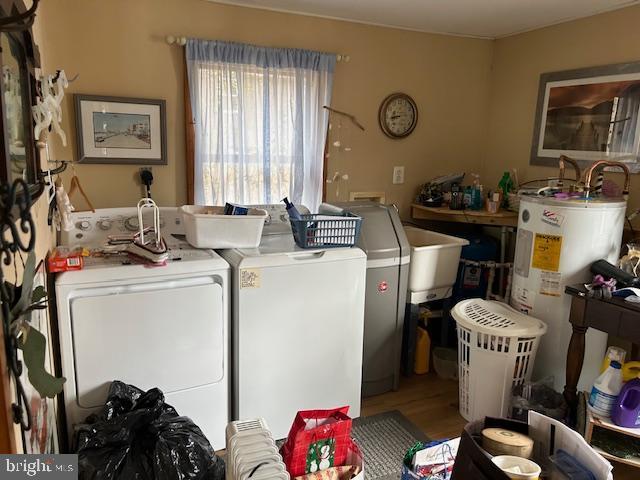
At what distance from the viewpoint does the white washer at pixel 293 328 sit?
2145 mm

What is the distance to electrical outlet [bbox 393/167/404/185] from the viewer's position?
11.3 ft

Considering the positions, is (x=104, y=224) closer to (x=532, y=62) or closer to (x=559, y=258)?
(x=559, y=258)

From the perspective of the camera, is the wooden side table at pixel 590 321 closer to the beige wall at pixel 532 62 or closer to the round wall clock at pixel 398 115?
the beige wall at pixel 532 62

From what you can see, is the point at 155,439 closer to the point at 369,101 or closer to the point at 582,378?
the point at 582,378

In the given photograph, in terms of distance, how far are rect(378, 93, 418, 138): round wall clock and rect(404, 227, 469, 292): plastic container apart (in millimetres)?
857

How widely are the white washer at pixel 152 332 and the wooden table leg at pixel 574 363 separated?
1.59 metres

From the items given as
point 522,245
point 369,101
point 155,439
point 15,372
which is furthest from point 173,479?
point 369,101

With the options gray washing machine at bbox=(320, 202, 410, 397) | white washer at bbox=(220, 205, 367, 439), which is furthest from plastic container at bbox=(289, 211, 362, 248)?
gray washing machine at bbox=(320, 202, 410, 397)

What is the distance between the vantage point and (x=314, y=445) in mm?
1689

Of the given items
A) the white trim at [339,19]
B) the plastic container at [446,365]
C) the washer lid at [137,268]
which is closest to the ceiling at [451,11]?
the white trim at [339,19]

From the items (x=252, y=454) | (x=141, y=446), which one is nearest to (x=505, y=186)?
(x=252, y=454)

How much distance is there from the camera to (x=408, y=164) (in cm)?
351

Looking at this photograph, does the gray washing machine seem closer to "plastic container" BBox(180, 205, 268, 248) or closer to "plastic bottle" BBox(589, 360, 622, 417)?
"plastic container" BBox(180, 205, 268, 248)

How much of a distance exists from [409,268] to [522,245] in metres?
0.62
